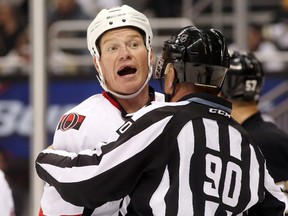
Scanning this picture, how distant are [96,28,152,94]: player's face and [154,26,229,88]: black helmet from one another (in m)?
0.23

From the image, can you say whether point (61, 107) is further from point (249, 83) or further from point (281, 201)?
point (281, 201)

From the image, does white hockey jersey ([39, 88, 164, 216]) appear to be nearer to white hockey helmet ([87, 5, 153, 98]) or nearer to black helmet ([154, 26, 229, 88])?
white hockey helmet ([87, 5, 153, 98])

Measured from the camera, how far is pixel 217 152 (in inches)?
95.7

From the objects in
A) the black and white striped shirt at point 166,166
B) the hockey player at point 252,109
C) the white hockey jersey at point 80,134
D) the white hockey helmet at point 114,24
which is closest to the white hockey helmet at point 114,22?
the white hockey helmet at point 114,24

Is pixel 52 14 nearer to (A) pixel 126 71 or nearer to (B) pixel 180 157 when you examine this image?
(A) pixel 126 71

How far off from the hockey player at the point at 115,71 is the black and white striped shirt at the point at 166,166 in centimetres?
20

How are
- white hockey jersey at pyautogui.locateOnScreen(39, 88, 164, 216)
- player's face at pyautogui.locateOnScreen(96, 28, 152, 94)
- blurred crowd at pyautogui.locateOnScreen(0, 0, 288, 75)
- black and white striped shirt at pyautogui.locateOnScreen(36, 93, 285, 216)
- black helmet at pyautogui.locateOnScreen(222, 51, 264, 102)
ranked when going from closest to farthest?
black and white striped shirt at pyautogui.locateOnScreen(36, 93, 285, 216) < white hockey jersey at pyautogui.locateOnScreen(39, 88, 164, 216) < player's face at pyautogui.locateOnScreen(96, 28, 152, 94) < black helmet at pyautogui.locateOnScreen(222, 51, 264, 102) < blurred crowd at pyautogui.locateOnScreen(0, 0, 288, 75)

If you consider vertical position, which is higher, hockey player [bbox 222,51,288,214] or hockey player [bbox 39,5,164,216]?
hockey player [bbox 39,5,164,216]

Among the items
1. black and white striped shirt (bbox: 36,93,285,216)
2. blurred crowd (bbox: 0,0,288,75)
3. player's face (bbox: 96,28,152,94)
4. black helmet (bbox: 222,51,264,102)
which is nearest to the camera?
black and white striped shirt (bbox: 36,93,285,216)

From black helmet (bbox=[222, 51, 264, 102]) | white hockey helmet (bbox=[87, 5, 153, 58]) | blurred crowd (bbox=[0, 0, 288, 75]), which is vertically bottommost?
blurred crowd (bbox=[0, 0, 288, 75])

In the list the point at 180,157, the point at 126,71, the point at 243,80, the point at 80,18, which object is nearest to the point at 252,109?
the point at 243,80

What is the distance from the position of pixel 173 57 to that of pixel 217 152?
30 centimetres

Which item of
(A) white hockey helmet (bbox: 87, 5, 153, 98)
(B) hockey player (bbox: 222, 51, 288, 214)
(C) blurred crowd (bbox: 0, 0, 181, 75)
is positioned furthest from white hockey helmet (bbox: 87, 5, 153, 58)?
(C) blurred crowd (bbox: 0, 0, 181, 75)

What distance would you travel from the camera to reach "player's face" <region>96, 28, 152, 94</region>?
2740mm
